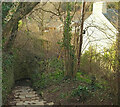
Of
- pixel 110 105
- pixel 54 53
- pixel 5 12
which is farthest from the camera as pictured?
pixel 54 53

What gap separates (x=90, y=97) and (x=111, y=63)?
137cm

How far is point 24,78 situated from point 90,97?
7102mm

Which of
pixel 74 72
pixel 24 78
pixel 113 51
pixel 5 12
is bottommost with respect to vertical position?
pixel 24 78

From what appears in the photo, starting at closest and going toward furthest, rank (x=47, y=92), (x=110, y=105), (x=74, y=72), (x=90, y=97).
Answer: (x=110, y=105) → (x=90, y=97) → (x=47, y=92) → (x=74, y=72)

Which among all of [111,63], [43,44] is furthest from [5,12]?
[43,44]

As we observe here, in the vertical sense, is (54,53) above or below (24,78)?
above

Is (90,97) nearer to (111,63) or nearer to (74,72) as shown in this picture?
(111,63)

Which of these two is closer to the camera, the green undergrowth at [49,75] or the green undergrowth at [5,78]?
the green undergrowth at [5,78]

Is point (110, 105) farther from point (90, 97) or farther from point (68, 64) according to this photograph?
point (68, 64)

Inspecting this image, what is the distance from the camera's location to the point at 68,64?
7.64 meters

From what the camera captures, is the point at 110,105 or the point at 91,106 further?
the point at 91,106

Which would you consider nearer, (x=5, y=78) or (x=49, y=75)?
(x=5, y=78)

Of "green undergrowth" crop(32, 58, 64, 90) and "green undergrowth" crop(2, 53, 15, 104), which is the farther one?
"green undergrowth" crop(32, 58, 64, 90)

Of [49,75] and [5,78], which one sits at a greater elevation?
[5,78]
